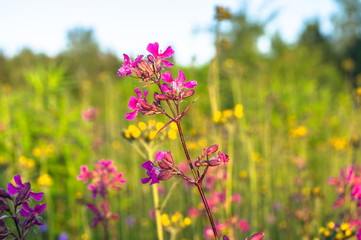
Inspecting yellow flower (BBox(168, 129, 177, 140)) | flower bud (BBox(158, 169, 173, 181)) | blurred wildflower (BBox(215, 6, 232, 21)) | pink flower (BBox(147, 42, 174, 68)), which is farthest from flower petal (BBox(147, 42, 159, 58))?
blurred wildflower (BBox(215, 6, 232, 21))

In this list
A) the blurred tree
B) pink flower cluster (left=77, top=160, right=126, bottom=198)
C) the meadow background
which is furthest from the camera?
the blurred tree

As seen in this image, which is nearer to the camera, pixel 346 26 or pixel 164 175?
pixel 164 175

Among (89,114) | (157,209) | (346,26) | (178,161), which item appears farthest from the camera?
(346,26)

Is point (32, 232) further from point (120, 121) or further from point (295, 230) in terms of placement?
point (120, 121)

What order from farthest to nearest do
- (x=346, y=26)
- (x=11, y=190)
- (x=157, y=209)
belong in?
1. (x=346, y=26)
2. (x=157, y=209)
3. (x=11, y=190)

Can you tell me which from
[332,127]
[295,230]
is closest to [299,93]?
[332,127]

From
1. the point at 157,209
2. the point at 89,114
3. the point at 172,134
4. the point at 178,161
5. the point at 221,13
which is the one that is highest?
the point at 89,114

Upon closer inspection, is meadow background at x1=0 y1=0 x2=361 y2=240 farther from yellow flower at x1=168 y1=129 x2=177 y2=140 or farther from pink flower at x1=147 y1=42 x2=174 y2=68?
pink flower at x1=147 y1=42 x2=174 y2=68

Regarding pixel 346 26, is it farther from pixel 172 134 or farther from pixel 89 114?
pixel 172 134

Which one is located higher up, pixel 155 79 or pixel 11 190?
pixel 155 79

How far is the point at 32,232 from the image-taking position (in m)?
0.82

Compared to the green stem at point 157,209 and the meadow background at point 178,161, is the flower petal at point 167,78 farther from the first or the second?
the meadow background at point 178,161

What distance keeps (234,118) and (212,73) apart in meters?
0.38

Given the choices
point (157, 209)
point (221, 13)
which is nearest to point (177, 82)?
point (157, 209)
